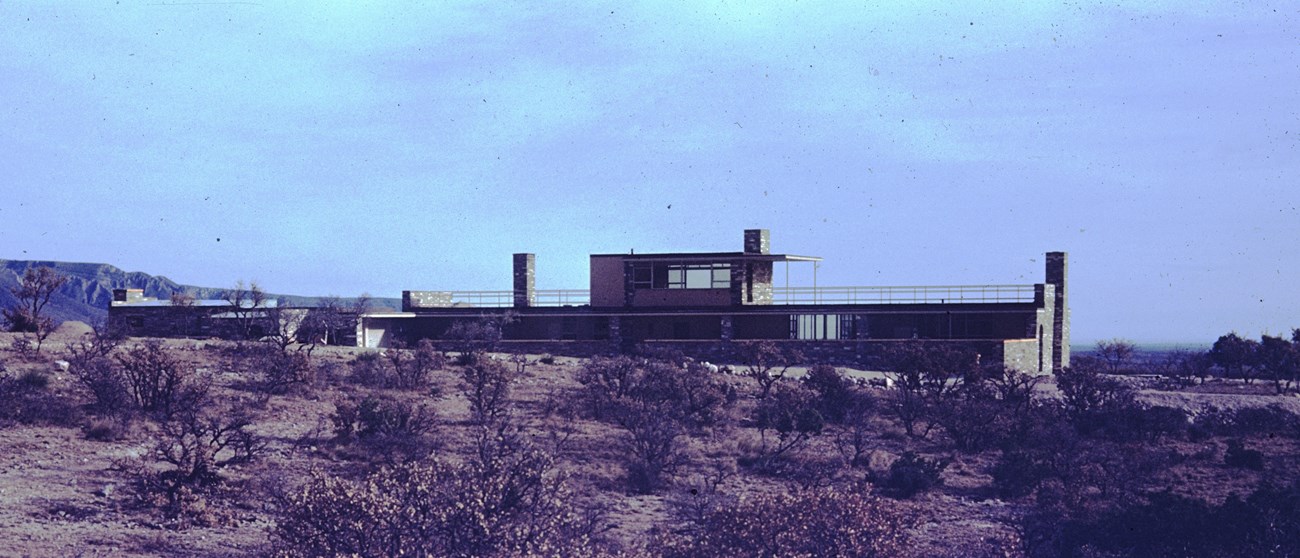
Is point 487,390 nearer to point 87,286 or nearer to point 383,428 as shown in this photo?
point 383,428

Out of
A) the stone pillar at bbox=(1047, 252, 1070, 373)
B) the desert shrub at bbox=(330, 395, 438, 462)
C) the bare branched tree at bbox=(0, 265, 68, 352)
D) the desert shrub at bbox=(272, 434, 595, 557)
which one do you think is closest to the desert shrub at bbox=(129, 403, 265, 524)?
the desert shrub at bbox=(330, 395, 438, 462)

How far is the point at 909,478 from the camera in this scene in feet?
78.6

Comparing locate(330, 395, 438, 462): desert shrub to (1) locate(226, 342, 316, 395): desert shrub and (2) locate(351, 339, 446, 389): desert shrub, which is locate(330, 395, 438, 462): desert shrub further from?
(2) locate(351, 339, 446, 389): desert shrub

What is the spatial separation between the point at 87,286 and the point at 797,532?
574 ft

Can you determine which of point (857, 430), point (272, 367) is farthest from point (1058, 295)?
point (272, 367)

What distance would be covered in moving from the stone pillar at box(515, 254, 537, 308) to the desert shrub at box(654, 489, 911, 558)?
1532 inches

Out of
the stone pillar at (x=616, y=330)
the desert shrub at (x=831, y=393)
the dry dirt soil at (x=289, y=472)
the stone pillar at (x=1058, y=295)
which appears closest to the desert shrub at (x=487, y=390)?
the dry dirt soil at (x=289, y=472)

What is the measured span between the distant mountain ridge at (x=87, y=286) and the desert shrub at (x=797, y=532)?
14346 cm

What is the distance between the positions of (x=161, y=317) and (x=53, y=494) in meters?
35.9

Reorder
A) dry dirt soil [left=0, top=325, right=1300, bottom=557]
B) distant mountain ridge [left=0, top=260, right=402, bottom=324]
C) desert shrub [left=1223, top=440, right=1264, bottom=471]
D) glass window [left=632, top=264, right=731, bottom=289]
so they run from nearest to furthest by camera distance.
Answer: dry dirt soil [left=0, top=325, right=1300, bottom=557]
desert shrub [left=1223, top=440, right=1264, bottom=471]
glass window [left=632, top=264, right=731, bottom=289]
distant mountain ridge [left=0, top=260, right=402, bottom=324]

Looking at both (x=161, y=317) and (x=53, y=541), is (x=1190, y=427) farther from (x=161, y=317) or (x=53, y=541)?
(x=161, y=317)

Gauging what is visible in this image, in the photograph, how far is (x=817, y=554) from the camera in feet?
54.6

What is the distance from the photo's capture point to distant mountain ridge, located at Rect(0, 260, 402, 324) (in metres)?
154

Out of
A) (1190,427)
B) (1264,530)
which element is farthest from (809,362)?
(1264,530)
